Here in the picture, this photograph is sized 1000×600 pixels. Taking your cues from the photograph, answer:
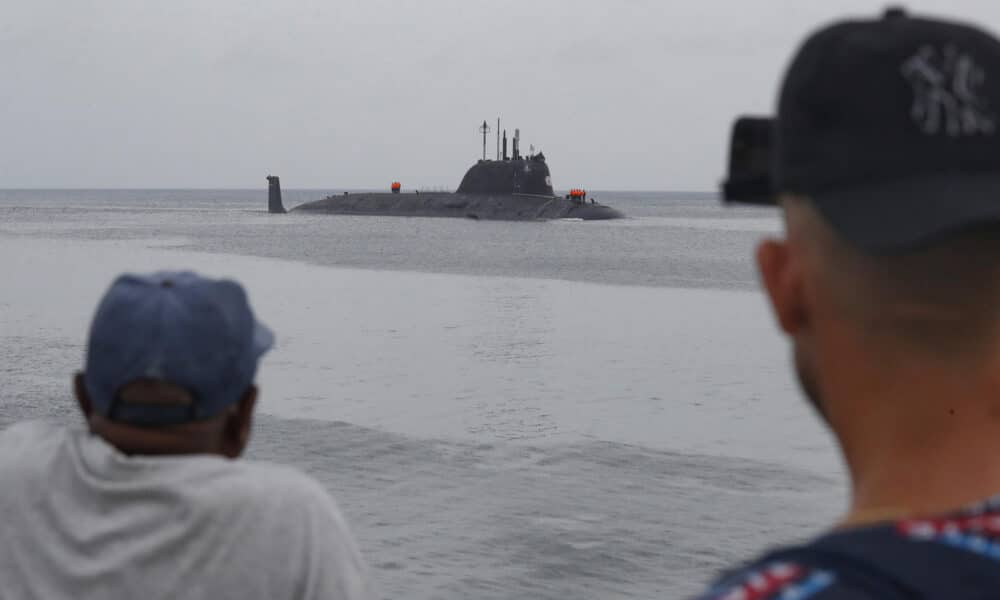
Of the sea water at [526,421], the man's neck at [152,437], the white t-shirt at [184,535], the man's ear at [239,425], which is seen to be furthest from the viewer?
the sea water at [526,421]

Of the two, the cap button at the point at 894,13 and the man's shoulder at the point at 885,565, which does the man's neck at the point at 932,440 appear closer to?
the man's shoulder at the point at 885,565

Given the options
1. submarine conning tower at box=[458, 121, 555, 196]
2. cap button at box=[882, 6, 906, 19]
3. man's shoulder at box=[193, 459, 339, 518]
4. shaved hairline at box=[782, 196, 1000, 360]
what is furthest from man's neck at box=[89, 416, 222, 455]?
submarine conning tower at box=[458, 121, 555, 196]

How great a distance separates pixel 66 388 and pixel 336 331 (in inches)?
284

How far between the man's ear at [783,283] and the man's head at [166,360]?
1143mm

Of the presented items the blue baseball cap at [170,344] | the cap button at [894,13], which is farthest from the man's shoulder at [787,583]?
the blue baseball cap at [170,344]

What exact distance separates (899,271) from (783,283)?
0.15m

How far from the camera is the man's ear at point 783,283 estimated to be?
143 cm

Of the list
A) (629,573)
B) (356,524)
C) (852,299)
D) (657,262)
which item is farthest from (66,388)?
(657,262)

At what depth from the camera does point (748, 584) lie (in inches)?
47.0

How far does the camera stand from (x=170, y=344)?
89.1 inches

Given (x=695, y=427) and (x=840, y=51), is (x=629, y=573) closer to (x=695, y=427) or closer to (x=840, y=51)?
(x=695, y=427)

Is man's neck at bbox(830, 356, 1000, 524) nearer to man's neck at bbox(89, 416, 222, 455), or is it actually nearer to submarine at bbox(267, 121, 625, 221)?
man's neck at bbox(89, 416, 222, 455)

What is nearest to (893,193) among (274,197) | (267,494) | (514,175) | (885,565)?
(885,565)

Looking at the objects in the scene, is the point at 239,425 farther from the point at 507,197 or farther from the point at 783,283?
the point at 507,197
